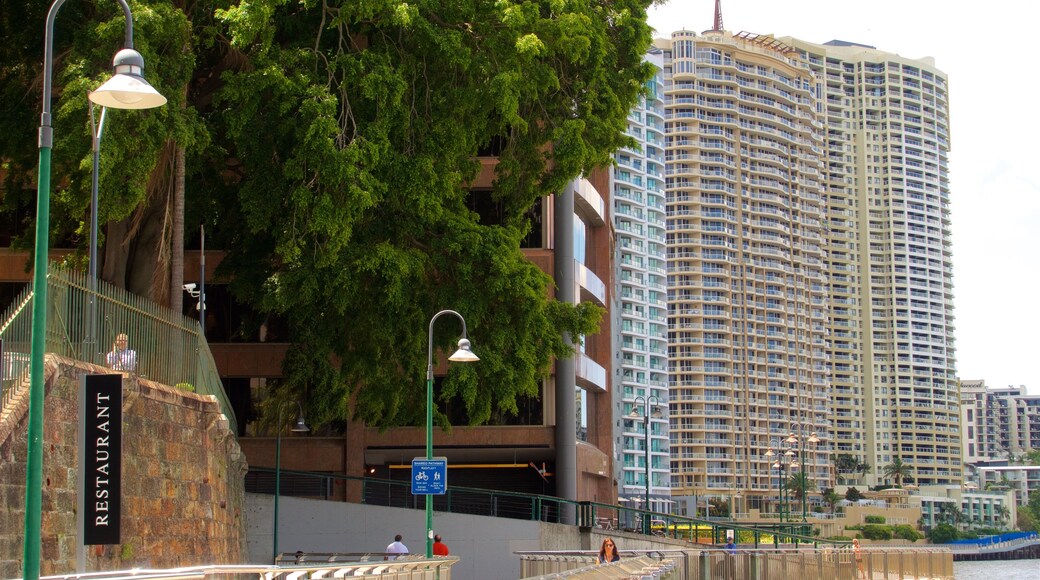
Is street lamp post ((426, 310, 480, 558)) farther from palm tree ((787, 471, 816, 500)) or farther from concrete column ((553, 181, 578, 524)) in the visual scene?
palm tree ((787, 471, 816, 500))

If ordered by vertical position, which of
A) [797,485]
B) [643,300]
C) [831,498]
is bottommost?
[831,498]

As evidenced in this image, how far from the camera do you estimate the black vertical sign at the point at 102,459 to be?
1750 centimetres

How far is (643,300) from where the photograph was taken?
15425cm

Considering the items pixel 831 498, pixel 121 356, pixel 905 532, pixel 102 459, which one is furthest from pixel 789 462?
pixel 102 459

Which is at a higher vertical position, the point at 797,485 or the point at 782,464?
the point at 782,464

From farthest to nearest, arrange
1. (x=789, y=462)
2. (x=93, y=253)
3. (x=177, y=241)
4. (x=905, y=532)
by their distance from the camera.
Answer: (x=905, y=532) → (x=789, y=462) → (x=177, y=241) → (x=93, y=253)

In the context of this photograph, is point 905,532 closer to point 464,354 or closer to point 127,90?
point 464,354

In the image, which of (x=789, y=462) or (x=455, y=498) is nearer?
(x=455, y=498)

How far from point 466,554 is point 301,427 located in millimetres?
7018

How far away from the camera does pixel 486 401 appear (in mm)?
31844

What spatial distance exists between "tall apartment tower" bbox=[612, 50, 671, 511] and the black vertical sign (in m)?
127

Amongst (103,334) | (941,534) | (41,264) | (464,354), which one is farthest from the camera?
(941,534)

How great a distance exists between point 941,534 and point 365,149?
16682cm

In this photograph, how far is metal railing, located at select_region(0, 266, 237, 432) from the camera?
17797 millimetres
